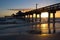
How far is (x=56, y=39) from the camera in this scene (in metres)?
23.0

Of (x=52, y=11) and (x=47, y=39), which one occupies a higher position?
(x=52, y=11)

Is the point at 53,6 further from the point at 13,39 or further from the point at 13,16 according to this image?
the point at 13,16

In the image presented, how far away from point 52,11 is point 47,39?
36.0 feet

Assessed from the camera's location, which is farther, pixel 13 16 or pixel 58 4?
pixel 13 16

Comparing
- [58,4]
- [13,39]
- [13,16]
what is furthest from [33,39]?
[13,16]

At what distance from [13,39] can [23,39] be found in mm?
1136

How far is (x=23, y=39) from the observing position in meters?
23.5

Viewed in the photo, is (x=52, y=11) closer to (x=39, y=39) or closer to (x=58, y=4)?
(x=58, y=4)

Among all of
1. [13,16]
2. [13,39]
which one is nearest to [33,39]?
[13,39]

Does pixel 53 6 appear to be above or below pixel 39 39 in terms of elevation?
above

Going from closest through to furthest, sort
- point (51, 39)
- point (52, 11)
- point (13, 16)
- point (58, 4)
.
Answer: point (51, 39) < point (58, 4) < point (52, 11) < point (13, 16)

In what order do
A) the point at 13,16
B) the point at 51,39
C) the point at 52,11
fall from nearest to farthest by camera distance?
the point at 51,39
the point at 52,11
the point at 13,16

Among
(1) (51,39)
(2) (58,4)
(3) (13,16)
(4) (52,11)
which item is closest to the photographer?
(1) (51,39)

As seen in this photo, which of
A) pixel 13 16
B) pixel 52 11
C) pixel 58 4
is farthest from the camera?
pixel 13 16
